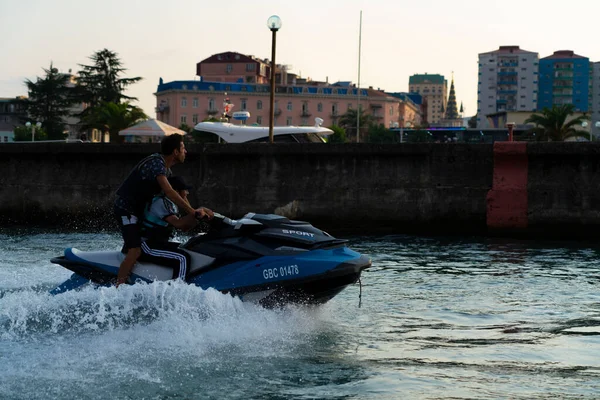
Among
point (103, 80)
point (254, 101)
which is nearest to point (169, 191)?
point (103, 80)

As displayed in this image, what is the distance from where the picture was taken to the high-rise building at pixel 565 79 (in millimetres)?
184250

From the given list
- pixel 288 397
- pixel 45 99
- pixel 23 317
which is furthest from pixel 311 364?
pixel 45 99

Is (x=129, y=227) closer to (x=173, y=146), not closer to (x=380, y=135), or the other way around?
(x=173, y=146)

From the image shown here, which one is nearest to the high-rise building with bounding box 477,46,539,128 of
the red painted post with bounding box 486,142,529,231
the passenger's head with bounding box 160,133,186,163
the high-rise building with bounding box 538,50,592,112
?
the high-rise building with bounding box 538,50,592,112

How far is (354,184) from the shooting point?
749 inches

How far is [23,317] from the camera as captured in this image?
718 cm

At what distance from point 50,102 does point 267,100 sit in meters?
56.1

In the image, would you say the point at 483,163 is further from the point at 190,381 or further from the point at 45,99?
the point at 45,99

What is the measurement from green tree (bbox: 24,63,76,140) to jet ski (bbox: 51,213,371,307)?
89226mm

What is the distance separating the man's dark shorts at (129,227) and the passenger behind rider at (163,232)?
0.24 ft

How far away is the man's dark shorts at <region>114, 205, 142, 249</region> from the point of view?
7285 mm

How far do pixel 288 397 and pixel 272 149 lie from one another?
46.2 feet

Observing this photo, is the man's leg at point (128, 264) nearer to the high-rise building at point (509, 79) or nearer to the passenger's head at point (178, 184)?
the passenger's head at point (178, 184)

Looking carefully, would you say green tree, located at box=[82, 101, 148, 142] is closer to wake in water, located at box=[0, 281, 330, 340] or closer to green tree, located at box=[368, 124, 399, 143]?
wake in water, located at box=[0, 281, 330, 340]
